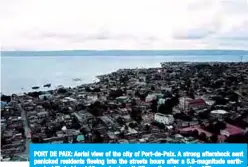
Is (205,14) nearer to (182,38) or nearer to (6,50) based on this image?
(182,38)

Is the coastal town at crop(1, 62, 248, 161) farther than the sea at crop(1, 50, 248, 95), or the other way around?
the sea at crop(1, 50, 248, 95)

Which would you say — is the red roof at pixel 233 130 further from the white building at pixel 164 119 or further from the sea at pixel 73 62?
the sea at pixel 73 62

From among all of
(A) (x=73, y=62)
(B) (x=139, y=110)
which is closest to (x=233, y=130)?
(B) (x=139, y=110)

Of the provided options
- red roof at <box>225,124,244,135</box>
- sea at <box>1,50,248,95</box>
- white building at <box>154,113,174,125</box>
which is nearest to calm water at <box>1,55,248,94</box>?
sea at <box>1,50,248,95</box>

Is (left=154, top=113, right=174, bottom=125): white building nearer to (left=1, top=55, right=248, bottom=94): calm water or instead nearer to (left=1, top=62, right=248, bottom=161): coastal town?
(left=1, top=62, right=248, bottom=161): coastal town

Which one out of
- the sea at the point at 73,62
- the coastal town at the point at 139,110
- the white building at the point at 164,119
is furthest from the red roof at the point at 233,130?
the sea at the point at 73,62

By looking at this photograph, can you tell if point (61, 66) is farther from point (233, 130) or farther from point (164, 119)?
point (233, 130)
